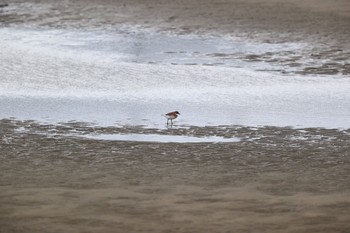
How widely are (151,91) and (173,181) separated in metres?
4.43

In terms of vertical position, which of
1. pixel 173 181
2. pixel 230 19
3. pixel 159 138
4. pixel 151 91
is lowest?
pixel 173 181

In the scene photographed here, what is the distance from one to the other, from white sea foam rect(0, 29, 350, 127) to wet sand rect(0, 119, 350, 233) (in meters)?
0.63

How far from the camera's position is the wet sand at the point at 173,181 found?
773 centimetres

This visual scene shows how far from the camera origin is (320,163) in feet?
31.7

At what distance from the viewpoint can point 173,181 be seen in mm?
9000

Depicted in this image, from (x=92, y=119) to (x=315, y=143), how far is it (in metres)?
2.62

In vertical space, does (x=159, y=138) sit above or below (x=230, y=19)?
below

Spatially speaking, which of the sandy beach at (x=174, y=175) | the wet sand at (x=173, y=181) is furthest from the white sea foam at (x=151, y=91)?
the wet sand at (x=173, y=181)

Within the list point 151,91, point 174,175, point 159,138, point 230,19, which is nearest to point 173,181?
point 174,175

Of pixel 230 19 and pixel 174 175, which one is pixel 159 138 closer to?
pixel 174 175

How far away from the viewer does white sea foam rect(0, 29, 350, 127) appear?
1191 cm

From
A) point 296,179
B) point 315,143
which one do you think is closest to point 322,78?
point 315,143

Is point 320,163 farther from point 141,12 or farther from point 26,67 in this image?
point 141,12

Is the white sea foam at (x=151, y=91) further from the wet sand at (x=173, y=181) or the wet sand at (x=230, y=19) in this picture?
the wet sand at (x=230, y=19)
